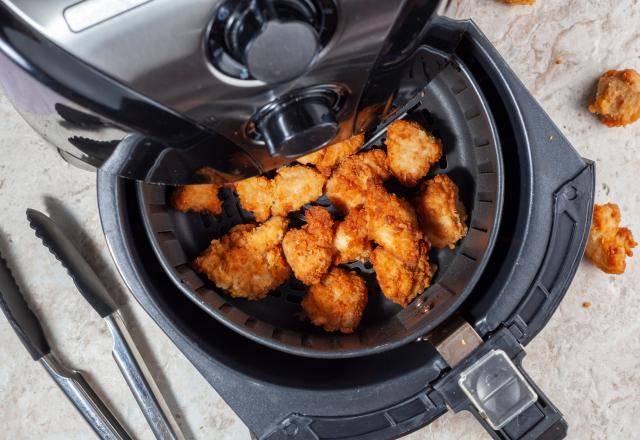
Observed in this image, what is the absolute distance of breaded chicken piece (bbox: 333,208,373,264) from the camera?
3.17ft

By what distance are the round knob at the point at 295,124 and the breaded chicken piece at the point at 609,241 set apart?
2.07ft

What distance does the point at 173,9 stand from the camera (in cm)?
54

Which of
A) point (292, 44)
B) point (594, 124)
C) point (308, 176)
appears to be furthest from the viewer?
point (594, 124)

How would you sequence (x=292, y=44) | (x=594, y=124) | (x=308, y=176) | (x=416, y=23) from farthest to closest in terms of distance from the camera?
(x=594, y=124) < (x=308, y=176) < (x=416, y=23) < (x=292, y=44)

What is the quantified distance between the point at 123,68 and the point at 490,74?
520mm

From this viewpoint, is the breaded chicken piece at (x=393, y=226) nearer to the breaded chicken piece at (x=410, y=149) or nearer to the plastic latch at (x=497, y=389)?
the breaded chicken piece at (x=410, y=149)

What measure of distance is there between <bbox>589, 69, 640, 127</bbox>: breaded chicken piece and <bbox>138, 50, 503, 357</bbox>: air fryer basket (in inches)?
10.3

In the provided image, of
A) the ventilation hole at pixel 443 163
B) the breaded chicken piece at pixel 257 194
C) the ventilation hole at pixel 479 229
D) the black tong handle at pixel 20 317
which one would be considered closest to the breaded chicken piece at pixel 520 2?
the ventilation hole at pixel 443 163

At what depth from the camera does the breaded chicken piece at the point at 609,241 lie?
3.51 ft

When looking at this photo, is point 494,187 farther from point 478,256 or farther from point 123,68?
point 123,68

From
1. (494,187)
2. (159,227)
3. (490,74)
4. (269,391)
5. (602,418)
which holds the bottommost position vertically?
(602,418)

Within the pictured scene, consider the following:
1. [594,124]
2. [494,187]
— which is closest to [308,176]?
[494,187]

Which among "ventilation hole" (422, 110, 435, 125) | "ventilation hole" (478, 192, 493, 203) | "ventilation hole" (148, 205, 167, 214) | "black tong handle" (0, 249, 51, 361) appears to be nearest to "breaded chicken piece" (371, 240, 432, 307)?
"ventilation hole" (478, 192, 493, 203)

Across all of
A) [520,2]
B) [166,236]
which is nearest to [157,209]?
[166,236]
